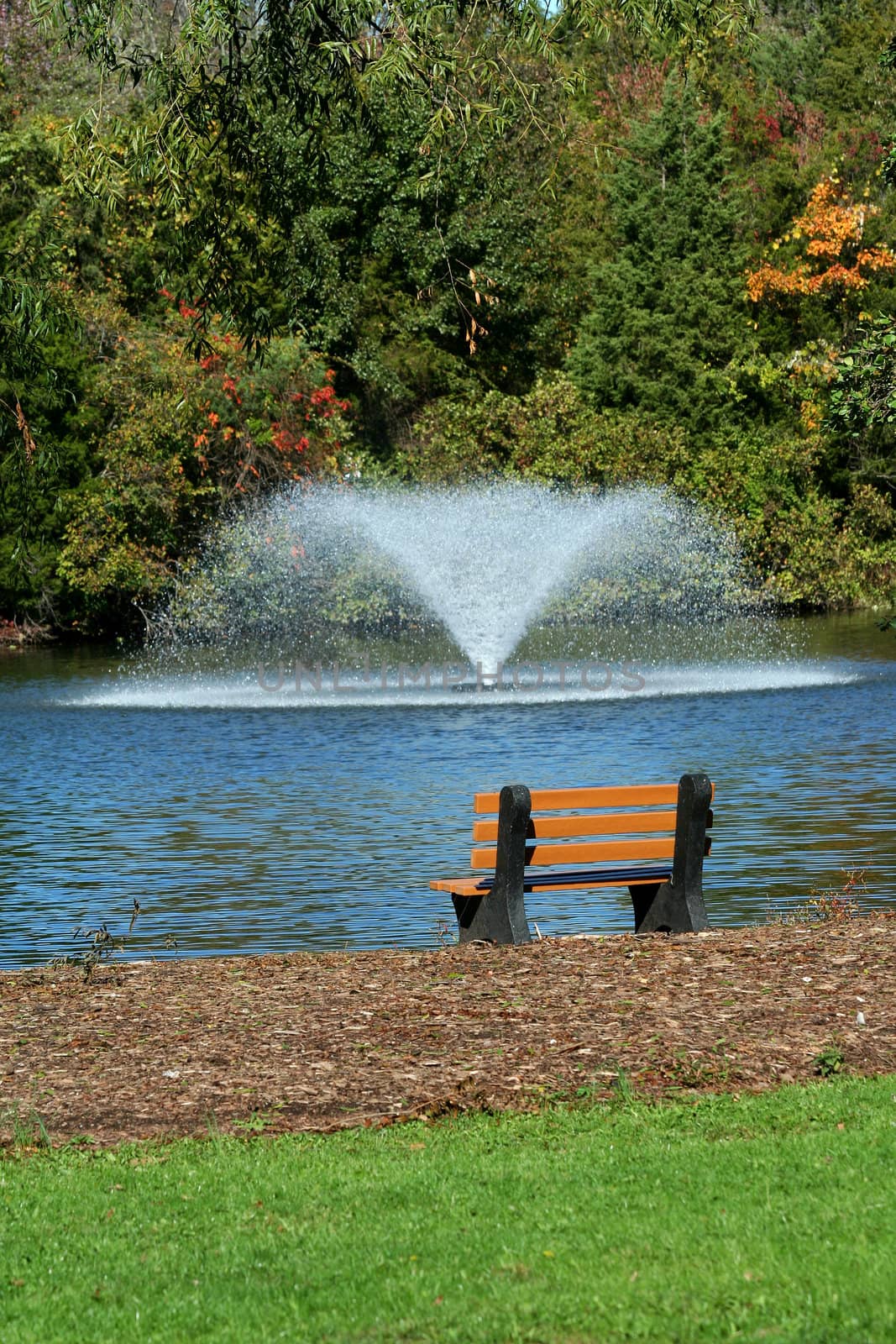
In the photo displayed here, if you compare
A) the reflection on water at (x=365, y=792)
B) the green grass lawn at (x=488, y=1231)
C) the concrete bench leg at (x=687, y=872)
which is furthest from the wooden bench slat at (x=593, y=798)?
the green grass lawn at (x=488, y=1231)

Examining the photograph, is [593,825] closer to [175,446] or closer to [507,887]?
[507,887]

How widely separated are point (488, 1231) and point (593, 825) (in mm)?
4826

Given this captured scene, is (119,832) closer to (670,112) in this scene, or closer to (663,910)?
(663,910)

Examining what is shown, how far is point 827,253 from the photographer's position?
158 ft

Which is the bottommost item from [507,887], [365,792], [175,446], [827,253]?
[365,792]

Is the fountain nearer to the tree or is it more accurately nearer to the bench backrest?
the tree

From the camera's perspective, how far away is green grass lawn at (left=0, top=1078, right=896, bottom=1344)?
15.1 feet

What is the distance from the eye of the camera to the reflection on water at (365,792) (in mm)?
12547

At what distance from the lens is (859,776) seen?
60.2 feet

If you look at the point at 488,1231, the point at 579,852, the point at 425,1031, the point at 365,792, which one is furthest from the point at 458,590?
the point at 488,1231

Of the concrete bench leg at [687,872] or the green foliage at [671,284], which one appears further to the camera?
the green foliage at [671,284]

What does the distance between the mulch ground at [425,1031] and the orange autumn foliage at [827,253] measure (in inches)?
1598

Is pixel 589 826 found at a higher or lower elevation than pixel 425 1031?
higher

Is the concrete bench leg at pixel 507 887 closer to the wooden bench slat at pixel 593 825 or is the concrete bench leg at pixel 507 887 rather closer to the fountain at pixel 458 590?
the wooden bench slat at pixel 593 825
